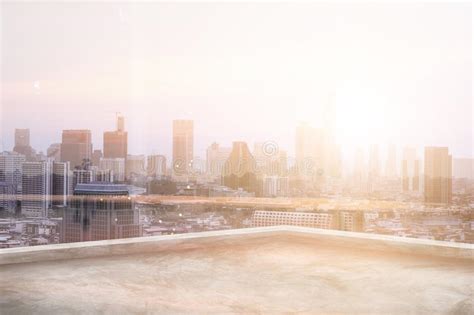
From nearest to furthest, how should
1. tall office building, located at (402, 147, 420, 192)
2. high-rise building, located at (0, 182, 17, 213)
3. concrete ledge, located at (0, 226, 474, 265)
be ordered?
concrete ledge, located at (0, 226, 474, 265)
high-rise building, located at (0, 182, 17, 213)
tall office building, located at (402, 147, 420, 192)

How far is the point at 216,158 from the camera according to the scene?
3600mm

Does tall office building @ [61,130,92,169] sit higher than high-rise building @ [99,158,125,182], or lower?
higher

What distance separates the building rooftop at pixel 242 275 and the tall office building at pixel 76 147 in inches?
25.7

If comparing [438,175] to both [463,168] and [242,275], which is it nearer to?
[463,168]

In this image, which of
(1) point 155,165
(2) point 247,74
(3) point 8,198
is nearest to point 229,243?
(1) point 155,165

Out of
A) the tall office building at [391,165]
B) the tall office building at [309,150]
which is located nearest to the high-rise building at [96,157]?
the tall office building at [309,150]

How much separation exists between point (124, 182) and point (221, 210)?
0.72m

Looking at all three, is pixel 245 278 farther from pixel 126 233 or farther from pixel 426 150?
pixel 426 150

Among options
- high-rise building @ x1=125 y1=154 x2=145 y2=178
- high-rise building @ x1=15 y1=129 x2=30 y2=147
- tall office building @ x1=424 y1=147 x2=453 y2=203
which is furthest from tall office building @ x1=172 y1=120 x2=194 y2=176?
tall office building @ x1=424 y1=147 x2=453 y2=203

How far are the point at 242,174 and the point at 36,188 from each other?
1442 mm

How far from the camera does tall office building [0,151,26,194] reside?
2.99 metres

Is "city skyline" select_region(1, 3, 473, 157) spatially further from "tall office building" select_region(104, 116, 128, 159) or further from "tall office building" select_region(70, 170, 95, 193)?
"tall office building" select_region(70, 170, 95, 193)

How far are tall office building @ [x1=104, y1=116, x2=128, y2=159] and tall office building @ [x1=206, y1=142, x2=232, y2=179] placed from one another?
61 cm

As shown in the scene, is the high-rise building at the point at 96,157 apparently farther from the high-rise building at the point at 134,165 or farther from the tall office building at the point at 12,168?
the tall office building at the point at 12,168
